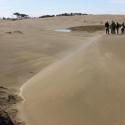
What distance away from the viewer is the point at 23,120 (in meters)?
9.76

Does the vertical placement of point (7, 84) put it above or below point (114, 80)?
below

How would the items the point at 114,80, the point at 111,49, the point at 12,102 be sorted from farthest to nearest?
the point at 111,49, the point at 12,102, the point at 114,80

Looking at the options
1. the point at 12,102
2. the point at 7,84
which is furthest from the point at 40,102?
the point at 7,84

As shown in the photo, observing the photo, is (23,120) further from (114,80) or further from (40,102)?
(114,80)

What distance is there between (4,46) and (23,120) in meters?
16.7

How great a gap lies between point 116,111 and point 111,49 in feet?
17.0

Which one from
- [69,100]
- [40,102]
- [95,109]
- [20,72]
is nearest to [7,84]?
[20,72]

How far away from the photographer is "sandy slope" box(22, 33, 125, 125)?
29.9 ft

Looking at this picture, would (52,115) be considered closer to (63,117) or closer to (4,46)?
(63,117)

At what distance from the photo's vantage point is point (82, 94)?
1009cm

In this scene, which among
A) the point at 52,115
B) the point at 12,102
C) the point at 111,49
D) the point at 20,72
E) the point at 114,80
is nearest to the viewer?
Result: the point at 52,115

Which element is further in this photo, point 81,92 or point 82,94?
point 81,92

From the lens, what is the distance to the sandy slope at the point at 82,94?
9125 millimetres

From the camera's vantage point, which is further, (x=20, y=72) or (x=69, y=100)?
(x=20, y=72)
